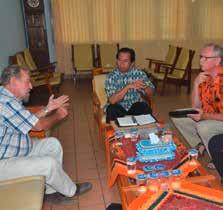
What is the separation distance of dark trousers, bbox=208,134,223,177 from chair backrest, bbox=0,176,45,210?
4.66 ft

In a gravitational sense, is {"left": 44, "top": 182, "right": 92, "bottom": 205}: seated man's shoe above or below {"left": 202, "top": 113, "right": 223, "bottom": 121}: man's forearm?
below

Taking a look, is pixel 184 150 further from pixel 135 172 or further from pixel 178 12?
pixel 178 12

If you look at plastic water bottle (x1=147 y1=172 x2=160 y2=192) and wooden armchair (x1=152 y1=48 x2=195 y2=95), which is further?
wooden armchair (x1=152 y1=48 x2=195 y2=95)

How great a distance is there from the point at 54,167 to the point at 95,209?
50cm

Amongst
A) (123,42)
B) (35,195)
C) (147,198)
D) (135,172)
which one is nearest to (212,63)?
(135,172)

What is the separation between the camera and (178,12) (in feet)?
22.4

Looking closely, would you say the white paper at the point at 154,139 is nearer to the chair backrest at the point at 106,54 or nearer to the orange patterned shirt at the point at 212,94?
the orange patterned shirt at the point at 212,94

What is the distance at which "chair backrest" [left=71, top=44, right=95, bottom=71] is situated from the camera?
6.52 meters

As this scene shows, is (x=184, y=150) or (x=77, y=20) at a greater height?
(x=77, y=20)

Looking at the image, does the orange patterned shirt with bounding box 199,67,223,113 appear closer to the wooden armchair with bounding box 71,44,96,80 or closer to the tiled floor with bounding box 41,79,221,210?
the tiled floor with bounding box 41,79,221,210

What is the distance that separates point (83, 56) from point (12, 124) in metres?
4.58

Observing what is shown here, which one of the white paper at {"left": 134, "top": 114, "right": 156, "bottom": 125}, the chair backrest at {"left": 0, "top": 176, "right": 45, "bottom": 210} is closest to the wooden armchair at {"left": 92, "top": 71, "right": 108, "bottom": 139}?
the white paper at {"left": 134, "top": 114, "right": 156, "bottom": 125}

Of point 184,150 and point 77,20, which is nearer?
point 184,150

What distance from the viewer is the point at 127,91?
3123mm
